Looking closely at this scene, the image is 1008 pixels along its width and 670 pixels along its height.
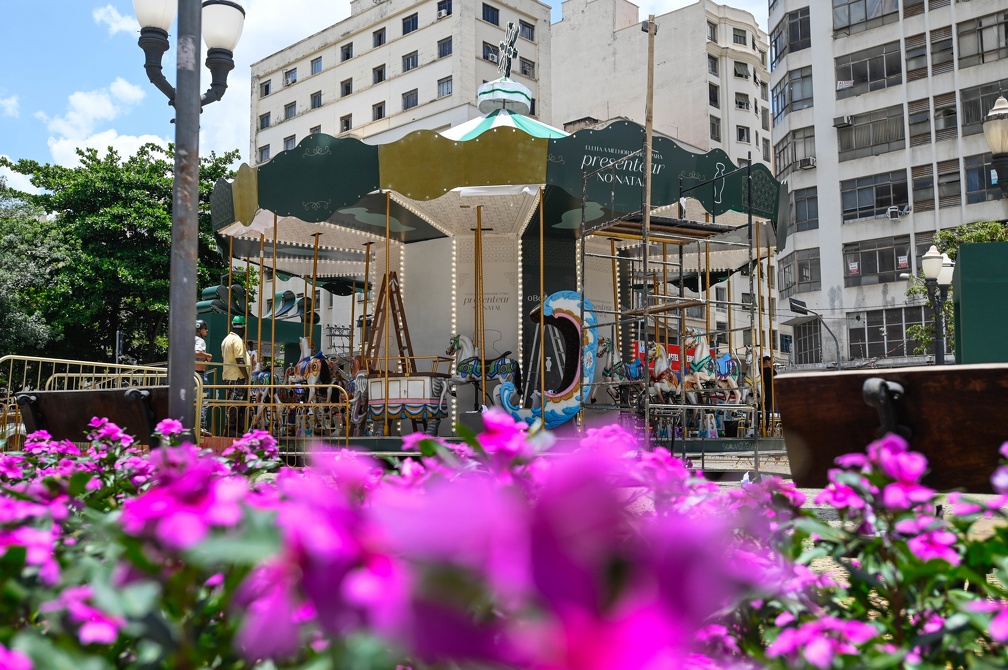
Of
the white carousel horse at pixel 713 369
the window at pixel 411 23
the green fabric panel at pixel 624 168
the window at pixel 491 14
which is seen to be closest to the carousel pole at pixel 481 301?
the green fabric panel at pixel 624 168

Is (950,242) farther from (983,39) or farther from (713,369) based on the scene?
(713,369)

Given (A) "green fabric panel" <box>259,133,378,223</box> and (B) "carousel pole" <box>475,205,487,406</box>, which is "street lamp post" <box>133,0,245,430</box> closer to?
(A) "green fabric panel" <box>259,133,378,223</box>

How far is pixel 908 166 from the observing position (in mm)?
36750

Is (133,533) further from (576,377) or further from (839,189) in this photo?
(839,189)

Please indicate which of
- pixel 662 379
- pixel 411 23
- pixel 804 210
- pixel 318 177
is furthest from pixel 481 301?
pixel 411 23

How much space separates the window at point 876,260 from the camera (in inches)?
1431

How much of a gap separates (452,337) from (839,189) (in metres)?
29.7

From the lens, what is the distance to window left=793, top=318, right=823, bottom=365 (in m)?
39.6

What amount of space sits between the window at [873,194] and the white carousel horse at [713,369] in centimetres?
2622

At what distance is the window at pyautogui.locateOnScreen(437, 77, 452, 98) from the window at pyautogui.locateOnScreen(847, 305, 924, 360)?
22.0 meters

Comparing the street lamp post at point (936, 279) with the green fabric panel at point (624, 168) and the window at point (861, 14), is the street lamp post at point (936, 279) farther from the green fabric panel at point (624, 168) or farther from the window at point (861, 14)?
the window at point (861, 14)

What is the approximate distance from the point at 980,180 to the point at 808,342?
33.5ft

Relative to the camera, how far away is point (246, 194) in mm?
13180

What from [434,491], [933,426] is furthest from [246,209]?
[434,491]
